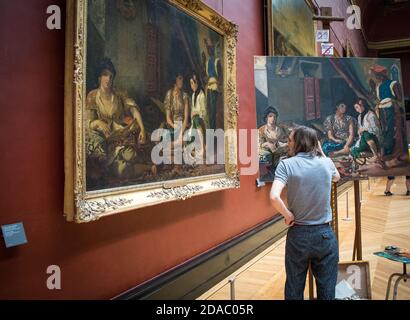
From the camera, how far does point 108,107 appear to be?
2.78 m

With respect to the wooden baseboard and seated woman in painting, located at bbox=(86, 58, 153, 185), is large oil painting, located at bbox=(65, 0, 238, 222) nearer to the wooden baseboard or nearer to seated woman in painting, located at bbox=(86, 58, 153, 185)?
seated woman in painting, located at bbox=(86, 58, 153, 185)

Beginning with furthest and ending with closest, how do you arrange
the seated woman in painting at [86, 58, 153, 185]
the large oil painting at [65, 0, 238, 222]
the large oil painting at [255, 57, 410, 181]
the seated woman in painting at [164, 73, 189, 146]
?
the large oil painting at [255, 57, 410, 181]
the seated woman in painting at [164, 73, 189, 146]
the seated woman in painting at [86, 58, 153, 185]
the large oil painting at [65, 0, 238, 222]

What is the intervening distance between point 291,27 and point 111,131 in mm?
6010

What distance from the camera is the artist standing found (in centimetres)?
274

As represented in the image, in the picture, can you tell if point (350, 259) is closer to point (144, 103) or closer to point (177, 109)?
point (177, 109)

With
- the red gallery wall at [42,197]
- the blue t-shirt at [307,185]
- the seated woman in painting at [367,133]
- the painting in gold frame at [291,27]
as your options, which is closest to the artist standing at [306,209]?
the blue t-shirt at [307,185]

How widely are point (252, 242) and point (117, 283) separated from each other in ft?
9.71

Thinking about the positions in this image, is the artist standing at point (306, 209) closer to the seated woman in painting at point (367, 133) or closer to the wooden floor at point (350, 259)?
the wooden floor at point (350, 259)

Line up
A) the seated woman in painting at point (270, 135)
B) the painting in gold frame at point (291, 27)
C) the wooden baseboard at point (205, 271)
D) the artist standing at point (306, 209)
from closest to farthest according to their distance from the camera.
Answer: the artist standing at point (306, 209)
the wooden baseboard at point (205, 271)
the seated woman in painting at point (270, 135)
the painting in gold frame at point (291, 27)

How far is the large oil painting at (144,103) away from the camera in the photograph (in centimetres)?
250

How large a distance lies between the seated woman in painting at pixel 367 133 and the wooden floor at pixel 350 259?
1.60m

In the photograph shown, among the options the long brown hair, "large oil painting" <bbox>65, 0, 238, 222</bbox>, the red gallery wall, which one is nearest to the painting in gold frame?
"large oil painting" <bbox>65, 0, 238, 222</bbox>

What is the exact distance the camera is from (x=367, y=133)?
466 centimetres

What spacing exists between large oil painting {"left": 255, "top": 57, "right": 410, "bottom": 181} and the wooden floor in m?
1.34
